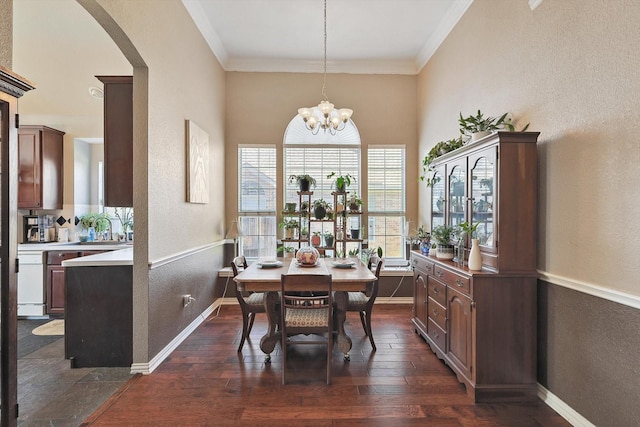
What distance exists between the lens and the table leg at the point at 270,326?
2.98m

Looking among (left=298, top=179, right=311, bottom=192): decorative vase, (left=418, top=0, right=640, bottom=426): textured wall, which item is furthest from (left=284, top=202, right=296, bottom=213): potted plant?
(left=418, top=0, right=640, bottom=426): textured wall

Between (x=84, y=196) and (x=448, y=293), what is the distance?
17.4ft

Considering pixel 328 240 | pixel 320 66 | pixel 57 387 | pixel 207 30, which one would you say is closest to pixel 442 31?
pixel 320 66

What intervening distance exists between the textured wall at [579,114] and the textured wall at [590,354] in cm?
17

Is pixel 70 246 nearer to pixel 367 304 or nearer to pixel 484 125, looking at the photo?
pixel 367 304

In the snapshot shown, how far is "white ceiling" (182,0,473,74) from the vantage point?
379cm

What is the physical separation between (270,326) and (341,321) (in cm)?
67

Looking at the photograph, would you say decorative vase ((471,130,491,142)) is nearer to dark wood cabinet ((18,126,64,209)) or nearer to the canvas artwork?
the canvas artwork

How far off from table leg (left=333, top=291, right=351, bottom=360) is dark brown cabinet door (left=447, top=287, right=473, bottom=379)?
2.90ft

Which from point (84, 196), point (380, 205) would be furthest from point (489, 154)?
point (84, 196)

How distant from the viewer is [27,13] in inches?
133

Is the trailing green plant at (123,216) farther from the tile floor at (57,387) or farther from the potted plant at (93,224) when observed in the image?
the tile floor at (57,387)

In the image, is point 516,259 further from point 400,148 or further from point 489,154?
point 400,148

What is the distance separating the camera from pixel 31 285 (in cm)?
417
